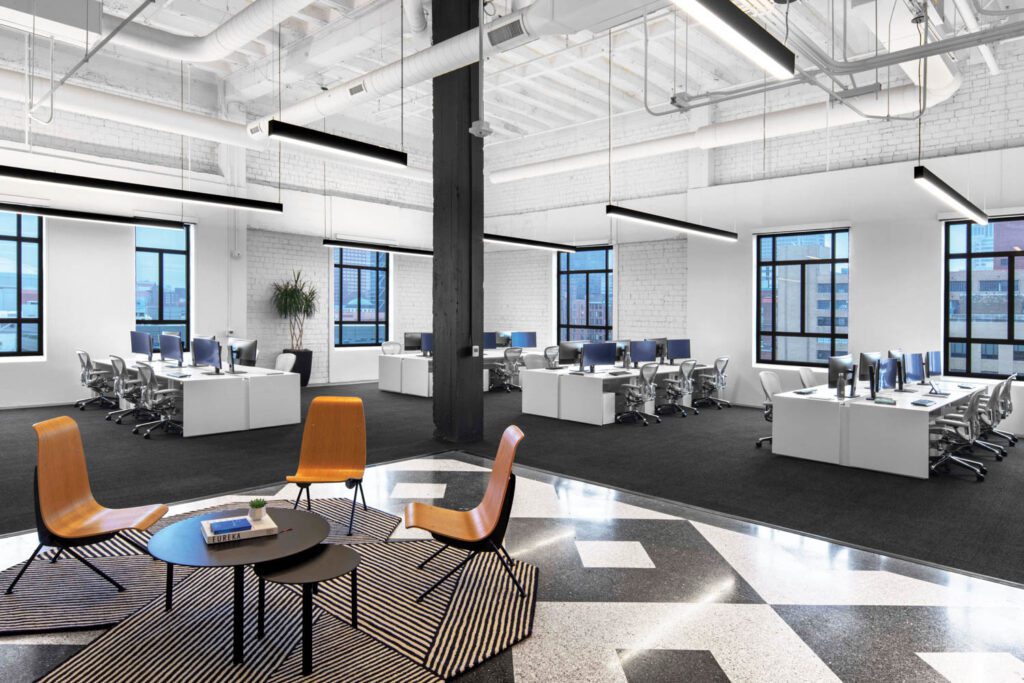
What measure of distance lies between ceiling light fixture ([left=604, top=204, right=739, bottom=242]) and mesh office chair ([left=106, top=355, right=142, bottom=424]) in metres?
6.60

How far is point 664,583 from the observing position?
139 inches

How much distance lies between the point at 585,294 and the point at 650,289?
186 centimetres

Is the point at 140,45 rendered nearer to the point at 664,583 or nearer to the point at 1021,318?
the point at 664,583

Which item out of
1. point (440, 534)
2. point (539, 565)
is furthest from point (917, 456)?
point (440, 534)

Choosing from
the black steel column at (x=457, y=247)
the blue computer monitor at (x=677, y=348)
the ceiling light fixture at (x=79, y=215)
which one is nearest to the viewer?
the black steel column at (x=457, y=247)

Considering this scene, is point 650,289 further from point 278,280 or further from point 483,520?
point 483,520

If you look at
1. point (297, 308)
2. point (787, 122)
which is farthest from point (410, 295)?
point (787, 122)

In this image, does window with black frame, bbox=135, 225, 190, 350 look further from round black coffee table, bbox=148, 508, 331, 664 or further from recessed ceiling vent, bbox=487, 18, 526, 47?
round black coffee table, bbox=148, 508, 331, 664

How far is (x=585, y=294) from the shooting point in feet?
44.5

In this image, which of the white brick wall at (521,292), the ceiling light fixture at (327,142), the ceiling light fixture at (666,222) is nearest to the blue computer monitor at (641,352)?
the ceiling light fixture at (666,222)

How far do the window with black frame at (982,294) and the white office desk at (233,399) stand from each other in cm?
926

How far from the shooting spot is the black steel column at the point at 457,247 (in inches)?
276

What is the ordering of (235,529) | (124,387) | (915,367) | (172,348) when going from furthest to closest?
(172,348) < (124,387) < (915,367) < (235,529)

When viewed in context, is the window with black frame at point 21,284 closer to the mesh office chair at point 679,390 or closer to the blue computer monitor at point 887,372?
the mesh office chair at point 679,390
